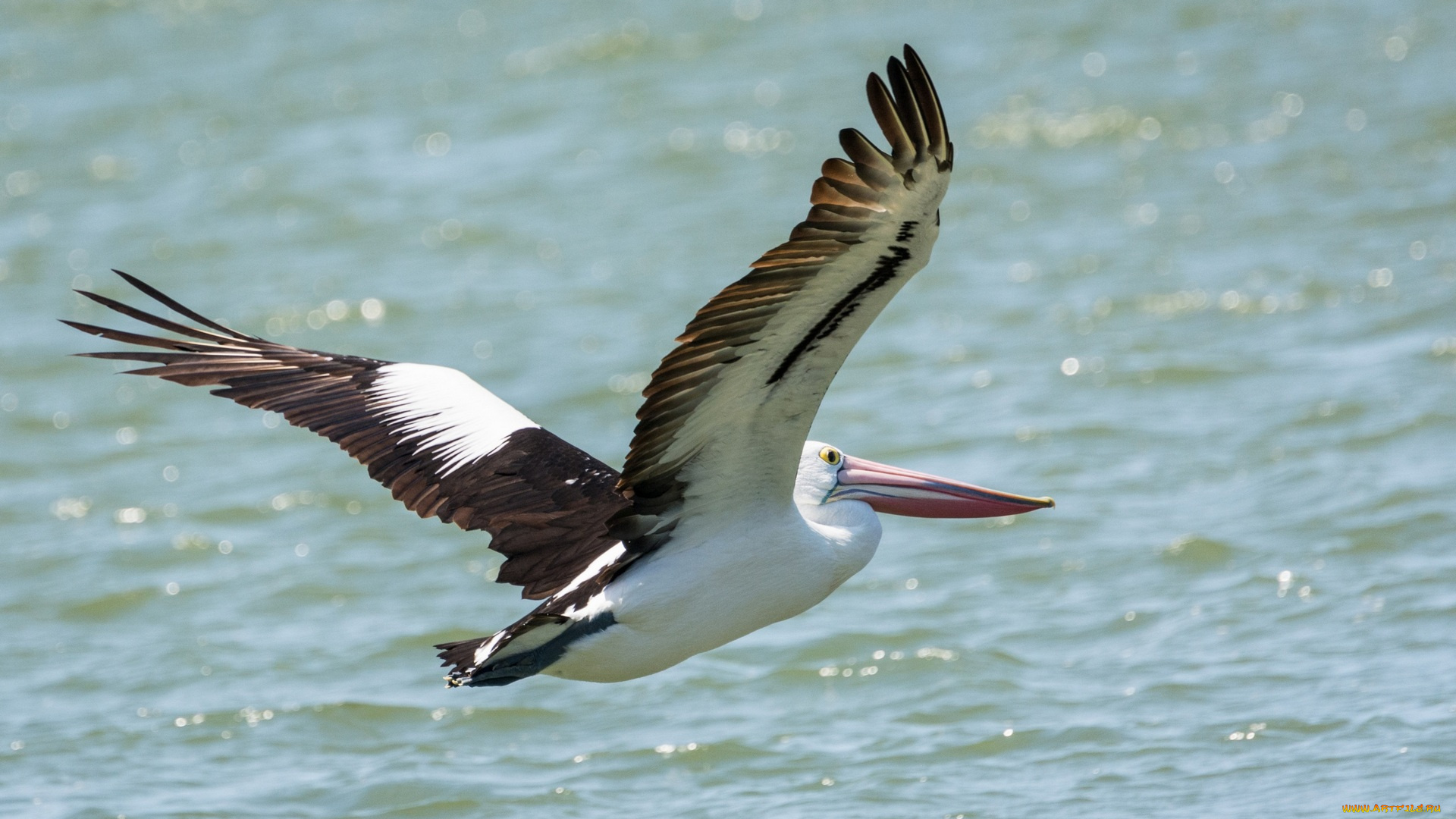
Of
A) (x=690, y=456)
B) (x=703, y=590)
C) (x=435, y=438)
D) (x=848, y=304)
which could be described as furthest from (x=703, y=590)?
(x=848, y=304)

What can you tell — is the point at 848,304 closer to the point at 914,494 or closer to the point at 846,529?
the point at 846,529

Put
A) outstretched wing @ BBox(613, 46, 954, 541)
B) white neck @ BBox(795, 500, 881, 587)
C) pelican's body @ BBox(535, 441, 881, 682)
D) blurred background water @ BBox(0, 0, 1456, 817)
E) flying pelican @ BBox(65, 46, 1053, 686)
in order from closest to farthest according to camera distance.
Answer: outstretched wing @ BBox(613, 46, 954, 541)
flying pelican @ BBox(65, 46, 1053, 686)
pelican's body @ BBox(535, 441, 881, 682)
white neck @ BBox(795, 500, 881, 587)
blurred background water @ BBox(0, 0, 1456, 817)

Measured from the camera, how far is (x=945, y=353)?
437 inches

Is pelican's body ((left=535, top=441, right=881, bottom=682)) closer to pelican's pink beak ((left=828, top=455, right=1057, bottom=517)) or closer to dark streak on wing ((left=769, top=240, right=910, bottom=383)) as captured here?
pelican's pink beak ((left=828, top=455, right=1057, bottom=517))

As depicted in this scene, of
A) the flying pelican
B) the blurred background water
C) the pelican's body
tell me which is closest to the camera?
the flying pelican

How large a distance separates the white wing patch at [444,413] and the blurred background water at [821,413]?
1690 mm

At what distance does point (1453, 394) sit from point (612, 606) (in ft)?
19.1

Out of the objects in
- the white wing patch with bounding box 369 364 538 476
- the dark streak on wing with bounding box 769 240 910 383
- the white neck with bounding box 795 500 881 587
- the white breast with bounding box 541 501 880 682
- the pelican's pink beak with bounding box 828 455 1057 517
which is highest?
the white wing patch with bounding box 369 364 538 476

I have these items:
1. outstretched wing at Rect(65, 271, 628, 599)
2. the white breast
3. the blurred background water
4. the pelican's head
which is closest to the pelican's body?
the white breast

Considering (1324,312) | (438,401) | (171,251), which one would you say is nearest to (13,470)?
(171,251)

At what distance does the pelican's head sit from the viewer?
20.1ft

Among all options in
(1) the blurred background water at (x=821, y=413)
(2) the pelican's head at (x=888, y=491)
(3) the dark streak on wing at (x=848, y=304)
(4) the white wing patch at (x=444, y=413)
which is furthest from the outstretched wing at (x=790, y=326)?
(1) the blurred background water at (x=821, y=413)

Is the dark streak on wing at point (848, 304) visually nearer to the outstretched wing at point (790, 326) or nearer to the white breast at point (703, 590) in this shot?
the outstretched wing at point (790, 326)

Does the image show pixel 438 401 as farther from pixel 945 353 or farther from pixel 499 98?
pixel 499 98
